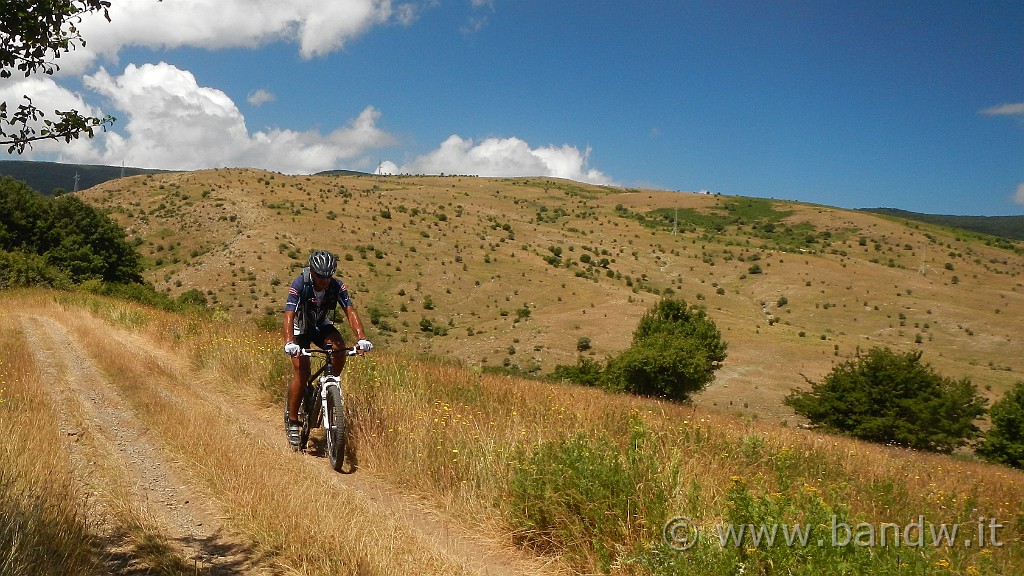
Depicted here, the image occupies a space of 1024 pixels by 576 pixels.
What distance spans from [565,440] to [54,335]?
12.5 m

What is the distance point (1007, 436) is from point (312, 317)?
24697 mm

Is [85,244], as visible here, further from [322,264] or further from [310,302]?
[322,264]

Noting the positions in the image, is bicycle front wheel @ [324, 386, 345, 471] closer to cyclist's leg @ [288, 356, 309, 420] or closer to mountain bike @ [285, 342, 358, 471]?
mountain bike @ [285, 342, 358, 471]

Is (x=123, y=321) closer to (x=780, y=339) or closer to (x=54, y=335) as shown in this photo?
(x=54, y=335)

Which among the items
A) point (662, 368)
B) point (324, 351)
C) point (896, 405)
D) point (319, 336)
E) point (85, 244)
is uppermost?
point (319, 336)

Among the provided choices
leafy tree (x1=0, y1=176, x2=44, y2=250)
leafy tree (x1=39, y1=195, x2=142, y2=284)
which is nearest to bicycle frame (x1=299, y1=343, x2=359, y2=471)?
leafy tree (x1=39, y1=195, x2=142, y2=284)

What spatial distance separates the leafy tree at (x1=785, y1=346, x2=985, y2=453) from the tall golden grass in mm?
16668

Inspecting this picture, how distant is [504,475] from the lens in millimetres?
4809

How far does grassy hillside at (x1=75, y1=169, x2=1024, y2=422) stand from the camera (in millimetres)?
48844

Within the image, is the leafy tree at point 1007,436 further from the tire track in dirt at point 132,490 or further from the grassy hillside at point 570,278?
the tire track in dirt at point 132,490

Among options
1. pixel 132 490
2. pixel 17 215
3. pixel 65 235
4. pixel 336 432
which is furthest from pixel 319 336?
pixel 17 215

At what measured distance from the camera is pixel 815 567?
3176mm

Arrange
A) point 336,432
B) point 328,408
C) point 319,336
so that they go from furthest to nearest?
point 319,336 < point 328,408 < point 336,432

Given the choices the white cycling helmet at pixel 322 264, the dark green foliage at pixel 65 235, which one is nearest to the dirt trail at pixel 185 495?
the white cycling helmet at pixel 322 264
